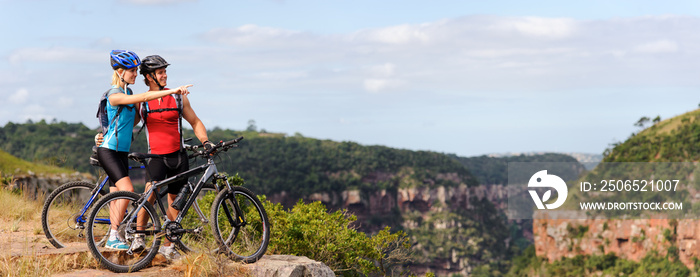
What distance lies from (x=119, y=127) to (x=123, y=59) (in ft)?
2.23

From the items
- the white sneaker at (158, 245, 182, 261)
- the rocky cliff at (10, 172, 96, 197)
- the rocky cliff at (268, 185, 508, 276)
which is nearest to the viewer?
the white sneaker at (158, 245, 182, 261)

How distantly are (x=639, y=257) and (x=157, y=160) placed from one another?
249ft

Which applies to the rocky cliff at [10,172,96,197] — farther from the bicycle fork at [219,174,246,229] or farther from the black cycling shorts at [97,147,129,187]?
the bicycle fork at [219,174,246,229]

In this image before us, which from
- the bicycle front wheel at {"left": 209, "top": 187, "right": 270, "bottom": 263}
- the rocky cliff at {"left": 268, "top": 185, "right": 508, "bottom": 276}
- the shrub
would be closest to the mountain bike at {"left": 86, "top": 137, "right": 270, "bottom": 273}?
the bicycle front wheel at {"left": 209, "top": 187, "right": 270, "bottom": 263}

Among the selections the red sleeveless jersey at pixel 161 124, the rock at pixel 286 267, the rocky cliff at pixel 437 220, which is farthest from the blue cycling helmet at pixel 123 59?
the rocky cliff at pixel 437 220

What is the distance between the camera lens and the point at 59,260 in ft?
21.3

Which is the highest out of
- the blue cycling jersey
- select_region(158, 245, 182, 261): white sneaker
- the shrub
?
the blue cycling jersey

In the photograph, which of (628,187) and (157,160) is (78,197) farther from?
(628,187)

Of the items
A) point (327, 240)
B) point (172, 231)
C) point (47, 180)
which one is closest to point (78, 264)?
point (172, 231)

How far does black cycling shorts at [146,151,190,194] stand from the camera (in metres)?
6.57

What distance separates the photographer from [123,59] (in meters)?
6.45

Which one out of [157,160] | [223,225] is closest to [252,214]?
[223,225]

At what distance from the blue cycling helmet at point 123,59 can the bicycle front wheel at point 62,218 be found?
5.26 feet

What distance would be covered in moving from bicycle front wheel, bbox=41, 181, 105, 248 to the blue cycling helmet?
5.26ft
